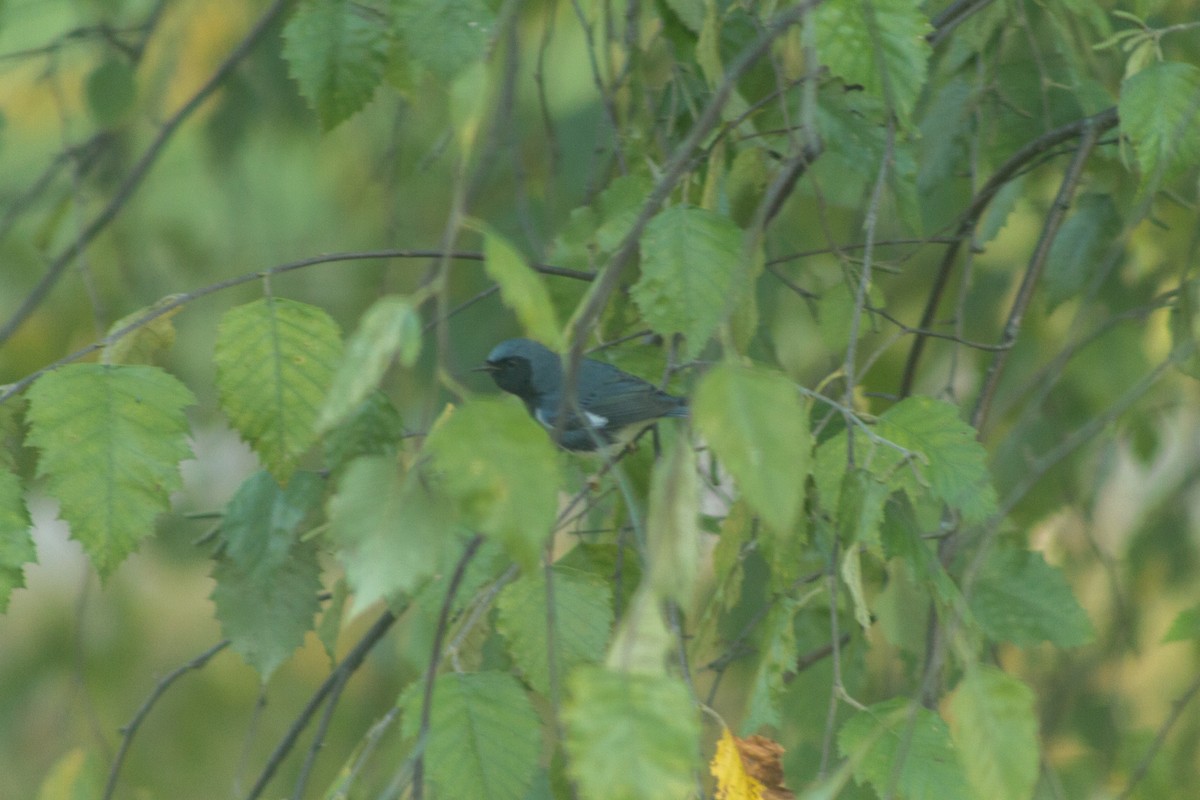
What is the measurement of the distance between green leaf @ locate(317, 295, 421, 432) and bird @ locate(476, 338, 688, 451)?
1.39 meters

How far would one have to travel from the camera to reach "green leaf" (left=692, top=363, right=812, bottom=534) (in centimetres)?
78

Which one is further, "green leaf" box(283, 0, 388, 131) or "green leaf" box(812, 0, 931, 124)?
"green leaf" box(283, 0, 388, 131)

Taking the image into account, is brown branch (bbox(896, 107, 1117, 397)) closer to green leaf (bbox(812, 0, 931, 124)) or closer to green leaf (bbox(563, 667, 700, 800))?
green leaf (bbox(812, 0, 931, 124))

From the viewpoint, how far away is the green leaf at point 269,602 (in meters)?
1.39

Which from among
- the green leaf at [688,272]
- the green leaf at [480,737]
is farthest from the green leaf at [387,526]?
the green leaf at [688,272]

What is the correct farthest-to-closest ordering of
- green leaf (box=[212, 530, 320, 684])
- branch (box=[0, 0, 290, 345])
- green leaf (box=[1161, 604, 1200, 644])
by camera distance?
branch (box=[0, 0, 290, 345]) < green leaf (box=[1161, 604, 1200, 644]) < green leaf (box=[212, 530, 320, 684])

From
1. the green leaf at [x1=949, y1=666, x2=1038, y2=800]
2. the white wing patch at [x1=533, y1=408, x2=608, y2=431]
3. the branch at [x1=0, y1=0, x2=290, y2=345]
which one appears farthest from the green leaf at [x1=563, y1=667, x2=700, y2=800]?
the branch at [x1=0, y1=0, x2=290, y2=345]

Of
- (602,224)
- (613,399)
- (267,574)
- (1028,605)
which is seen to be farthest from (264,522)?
(613,399)

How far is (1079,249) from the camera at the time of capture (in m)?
1.81

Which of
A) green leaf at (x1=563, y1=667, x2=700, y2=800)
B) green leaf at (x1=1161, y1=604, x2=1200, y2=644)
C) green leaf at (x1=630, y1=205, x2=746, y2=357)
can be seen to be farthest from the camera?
green leaf at (x1=1161, y1=604, x2=1200, y2=644)

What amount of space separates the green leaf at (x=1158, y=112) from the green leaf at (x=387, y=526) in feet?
2.62

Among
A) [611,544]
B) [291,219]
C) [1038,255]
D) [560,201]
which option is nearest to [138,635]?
[291,219]

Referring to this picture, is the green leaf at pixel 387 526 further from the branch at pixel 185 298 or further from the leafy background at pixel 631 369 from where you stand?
the branch at pixel 185 298

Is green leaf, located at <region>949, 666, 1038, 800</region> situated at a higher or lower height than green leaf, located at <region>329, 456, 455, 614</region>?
lower
